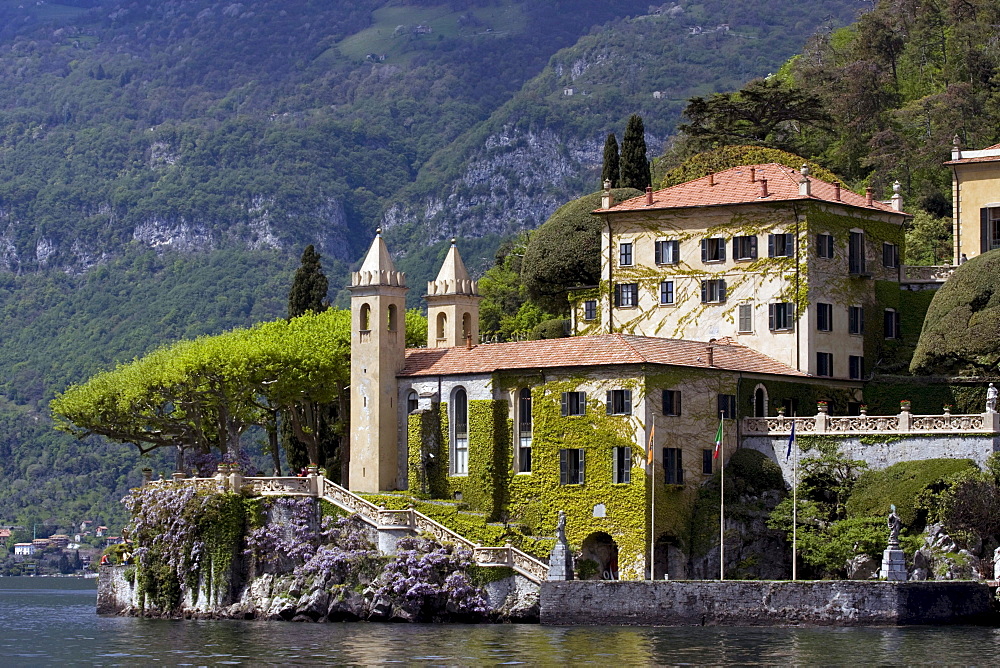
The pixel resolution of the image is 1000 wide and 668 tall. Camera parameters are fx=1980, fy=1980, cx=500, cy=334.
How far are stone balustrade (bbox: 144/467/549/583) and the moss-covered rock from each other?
1826 centimetres

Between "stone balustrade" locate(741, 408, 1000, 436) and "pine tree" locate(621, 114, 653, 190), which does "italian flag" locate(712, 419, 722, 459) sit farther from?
"pine tree" locate(621, 114, 653, 190)

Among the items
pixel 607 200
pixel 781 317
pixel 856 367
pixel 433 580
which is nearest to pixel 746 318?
pixel 781 317

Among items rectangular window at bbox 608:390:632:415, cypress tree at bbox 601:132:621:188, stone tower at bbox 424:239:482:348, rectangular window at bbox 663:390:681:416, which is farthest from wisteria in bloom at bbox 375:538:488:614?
cypress tree at bbox 601:132:621:188

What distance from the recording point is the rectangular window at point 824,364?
276ft

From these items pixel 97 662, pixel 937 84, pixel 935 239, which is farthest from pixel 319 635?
pixel 937 84

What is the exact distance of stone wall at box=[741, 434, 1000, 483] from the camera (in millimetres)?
73125

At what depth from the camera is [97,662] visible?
60.2 metres

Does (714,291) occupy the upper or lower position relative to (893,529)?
upper

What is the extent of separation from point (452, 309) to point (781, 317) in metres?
14.7

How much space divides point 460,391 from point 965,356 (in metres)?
20.3

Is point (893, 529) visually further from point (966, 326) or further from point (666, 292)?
point (666, 292)

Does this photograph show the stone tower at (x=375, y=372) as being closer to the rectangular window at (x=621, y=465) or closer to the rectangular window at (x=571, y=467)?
the rectangular window at (x=571, y=467)

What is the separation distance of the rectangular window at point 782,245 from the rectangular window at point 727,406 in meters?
8.17

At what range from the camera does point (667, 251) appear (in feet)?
289
